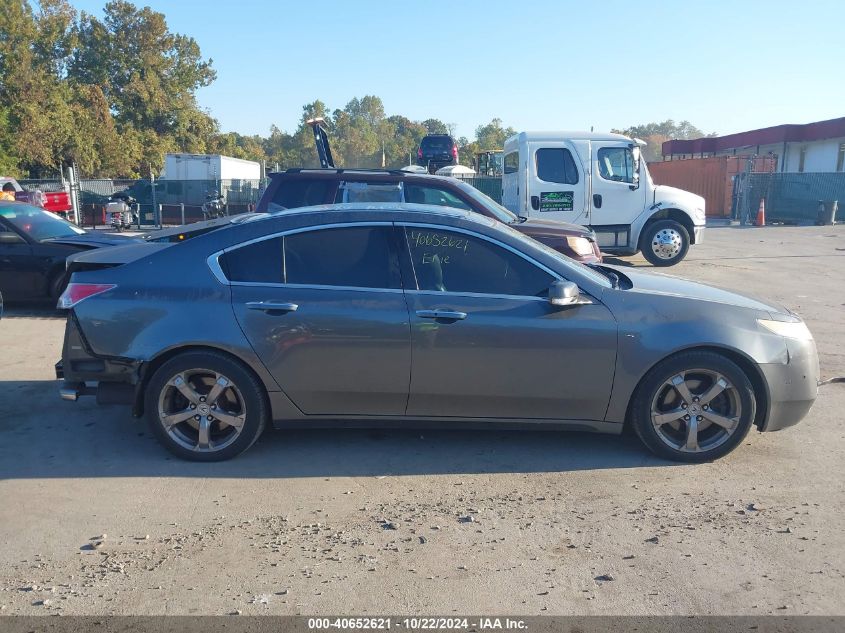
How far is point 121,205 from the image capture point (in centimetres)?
2597

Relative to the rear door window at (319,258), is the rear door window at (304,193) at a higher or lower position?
higher

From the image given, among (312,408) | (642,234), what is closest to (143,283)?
(312,408)

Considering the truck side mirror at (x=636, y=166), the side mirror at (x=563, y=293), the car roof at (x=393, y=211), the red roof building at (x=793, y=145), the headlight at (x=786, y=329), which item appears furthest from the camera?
the red roof building at (x=793, y=145)

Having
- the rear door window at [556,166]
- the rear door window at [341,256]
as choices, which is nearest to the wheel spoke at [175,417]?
the rear door window at [341,256]

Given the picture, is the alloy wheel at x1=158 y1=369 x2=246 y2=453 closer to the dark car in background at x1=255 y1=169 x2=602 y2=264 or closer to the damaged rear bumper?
the damaged rear bumper

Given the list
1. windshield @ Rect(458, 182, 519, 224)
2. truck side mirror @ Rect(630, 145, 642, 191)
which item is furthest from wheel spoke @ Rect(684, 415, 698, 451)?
truck side mirror @ Rect(630, 145, 642, 191)

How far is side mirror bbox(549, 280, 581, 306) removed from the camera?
462cm

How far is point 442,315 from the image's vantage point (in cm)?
470

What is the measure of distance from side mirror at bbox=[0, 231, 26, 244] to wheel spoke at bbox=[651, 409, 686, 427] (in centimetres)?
834

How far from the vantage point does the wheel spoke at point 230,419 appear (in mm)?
4820

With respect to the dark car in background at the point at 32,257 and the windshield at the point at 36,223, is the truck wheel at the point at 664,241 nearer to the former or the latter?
the dark car in background at the point at 32,257

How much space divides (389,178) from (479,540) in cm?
615

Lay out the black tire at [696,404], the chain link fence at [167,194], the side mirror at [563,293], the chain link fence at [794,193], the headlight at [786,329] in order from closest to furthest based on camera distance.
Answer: the side mirror at [563,293], the black tire at [696,404], the headlight at [786,329], the chain link fence at [167,194], the chain link fence at [794,193]

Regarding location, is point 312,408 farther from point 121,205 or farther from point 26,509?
point 121,205
